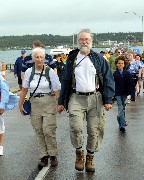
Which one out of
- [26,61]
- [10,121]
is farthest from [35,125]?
[10,121]

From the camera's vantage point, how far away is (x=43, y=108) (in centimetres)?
733

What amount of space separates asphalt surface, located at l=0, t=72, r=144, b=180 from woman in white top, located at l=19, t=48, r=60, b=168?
29 centimetres

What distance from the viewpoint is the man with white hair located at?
6.96 m

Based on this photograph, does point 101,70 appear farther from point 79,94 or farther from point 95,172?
point 95,172

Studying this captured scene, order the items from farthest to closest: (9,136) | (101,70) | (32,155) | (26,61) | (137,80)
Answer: (137,80), (9,136), (26,61), (32,155), (101,70)

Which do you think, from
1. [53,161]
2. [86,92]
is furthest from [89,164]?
[86,92]

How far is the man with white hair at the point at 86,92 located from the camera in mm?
6965

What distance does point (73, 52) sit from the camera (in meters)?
7.20

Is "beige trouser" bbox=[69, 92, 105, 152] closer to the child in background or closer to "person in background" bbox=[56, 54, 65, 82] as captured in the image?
the child in background

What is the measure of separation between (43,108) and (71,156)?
1.20 metres

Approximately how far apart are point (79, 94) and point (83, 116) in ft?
1.06

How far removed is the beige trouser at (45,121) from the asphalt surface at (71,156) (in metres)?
0.34

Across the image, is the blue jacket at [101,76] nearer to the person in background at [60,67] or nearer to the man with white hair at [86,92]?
the man with white hair at [86,92]

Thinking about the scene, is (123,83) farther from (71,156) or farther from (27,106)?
(27,106)
